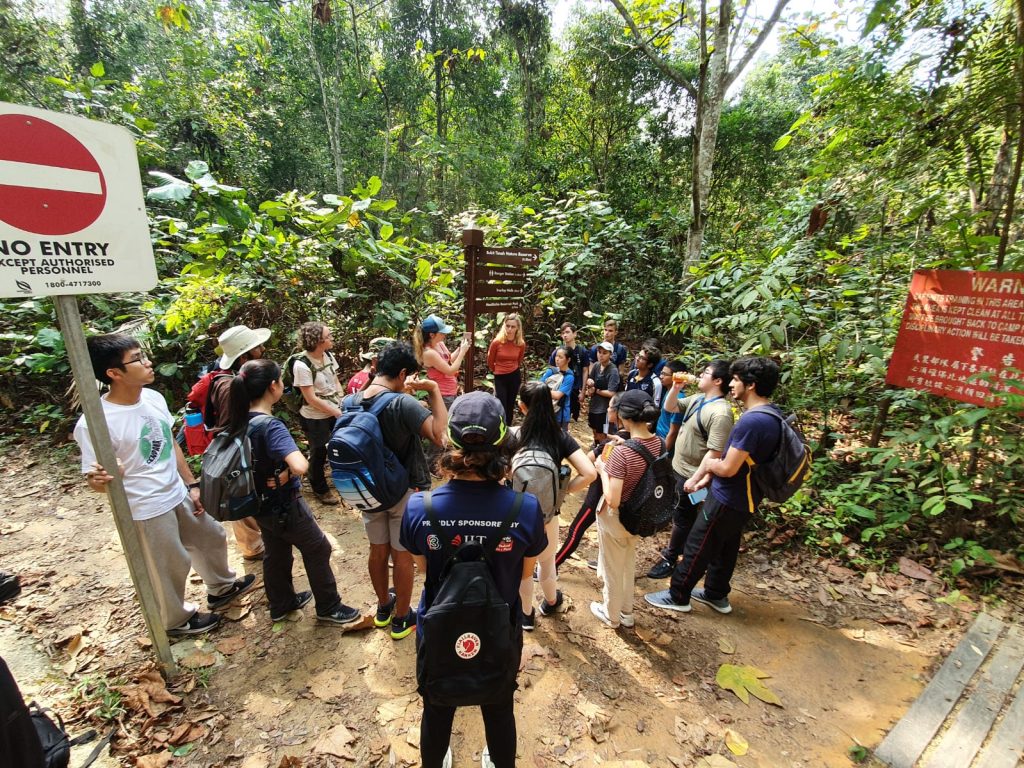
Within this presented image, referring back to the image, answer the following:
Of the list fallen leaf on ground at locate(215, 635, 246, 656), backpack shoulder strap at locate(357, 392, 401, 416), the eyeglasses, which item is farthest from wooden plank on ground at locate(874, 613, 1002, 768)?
the eyeglasses

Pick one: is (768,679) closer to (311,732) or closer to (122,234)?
(311,732)

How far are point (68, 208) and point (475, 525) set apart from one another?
7.16 feet

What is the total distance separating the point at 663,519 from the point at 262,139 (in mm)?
16070

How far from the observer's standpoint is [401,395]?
2.65 meters

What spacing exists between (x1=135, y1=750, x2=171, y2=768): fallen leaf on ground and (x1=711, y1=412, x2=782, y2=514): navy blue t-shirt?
11.2 feet

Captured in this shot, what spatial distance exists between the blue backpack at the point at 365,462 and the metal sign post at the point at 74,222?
1.05 m

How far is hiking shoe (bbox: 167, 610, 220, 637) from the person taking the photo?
293 cm

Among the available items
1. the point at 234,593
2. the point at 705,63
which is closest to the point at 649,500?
the point at 234,593

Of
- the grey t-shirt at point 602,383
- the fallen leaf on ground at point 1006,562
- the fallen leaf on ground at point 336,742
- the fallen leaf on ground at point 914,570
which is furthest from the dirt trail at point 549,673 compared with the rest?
the grey t-shirt at point 602,383

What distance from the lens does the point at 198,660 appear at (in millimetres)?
2754

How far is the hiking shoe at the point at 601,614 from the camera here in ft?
10.3

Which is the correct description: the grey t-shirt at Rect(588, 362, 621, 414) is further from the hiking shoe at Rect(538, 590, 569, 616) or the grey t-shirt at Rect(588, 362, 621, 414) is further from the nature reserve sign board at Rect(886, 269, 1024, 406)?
the hiking shoe at Rect(538, 590, 569, 616)

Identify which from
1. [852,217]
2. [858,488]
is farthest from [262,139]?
[858,488]

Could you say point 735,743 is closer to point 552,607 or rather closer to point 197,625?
point 552,607
